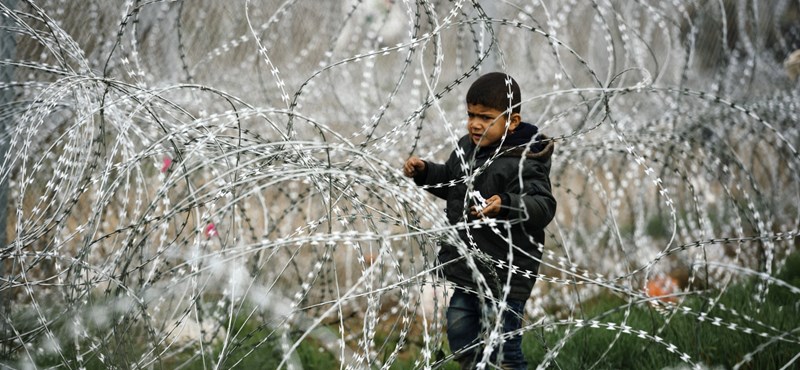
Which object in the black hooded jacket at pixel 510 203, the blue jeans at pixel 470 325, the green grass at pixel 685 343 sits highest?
the black hooded jacket at pixel 510 203

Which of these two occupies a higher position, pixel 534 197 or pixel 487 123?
pixel 487 123

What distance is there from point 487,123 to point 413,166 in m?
0.30

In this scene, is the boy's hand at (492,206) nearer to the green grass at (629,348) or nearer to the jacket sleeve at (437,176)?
the jacket sleeve at (437,176)

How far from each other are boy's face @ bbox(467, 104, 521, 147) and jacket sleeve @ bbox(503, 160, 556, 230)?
0.16 m

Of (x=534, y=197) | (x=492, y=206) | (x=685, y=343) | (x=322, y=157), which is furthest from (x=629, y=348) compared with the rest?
(x=322, y=157)

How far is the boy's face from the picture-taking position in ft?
8.39

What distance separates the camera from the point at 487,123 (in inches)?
101

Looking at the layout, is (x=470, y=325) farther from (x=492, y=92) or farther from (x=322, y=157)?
(x=322, y=157)

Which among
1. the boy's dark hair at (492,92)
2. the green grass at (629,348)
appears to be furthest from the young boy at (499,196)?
the green grass at (629,348)

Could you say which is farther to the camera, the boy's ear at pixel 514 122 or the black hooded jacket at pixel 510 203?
the boy's ear at pixel 514 122

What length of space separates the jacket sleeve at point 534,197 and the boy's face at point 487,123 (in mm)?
161

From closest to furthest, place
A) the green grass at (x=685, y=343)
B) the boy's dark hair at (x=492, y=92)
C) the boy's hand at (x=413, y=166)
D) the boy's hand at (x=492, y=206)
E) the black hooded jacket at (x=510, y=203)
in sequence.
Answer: the boy's hand at (x=492, y=206), the black hooded jacket at (x=510, y=203), the boy's dark hair at (x=492, y=92), the boy's hand at (x=413, y=166), the green grass at (x=685, y=343)

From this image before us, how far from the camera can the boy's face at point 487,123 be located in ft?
8.39

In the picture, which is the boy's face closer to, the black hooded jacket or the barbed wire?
the black hooded jacket
